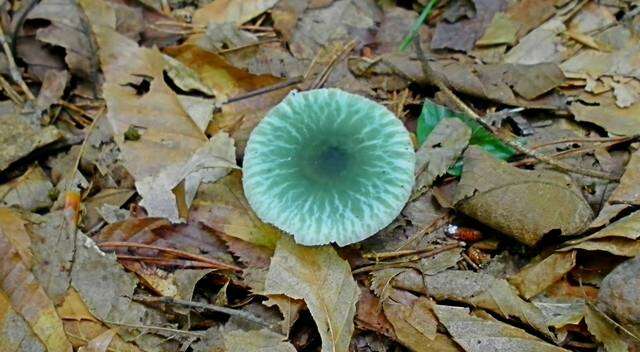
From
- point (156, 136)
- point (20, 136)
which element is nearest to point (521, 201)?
point (156, 136)

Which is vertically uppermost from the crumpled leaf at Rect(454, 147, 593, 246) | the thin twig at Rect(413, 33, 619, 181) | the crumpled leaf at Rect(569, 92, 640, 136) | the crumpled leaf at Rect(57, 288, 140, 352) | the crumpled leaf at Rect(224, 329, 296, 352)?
the crumpled leaf at Rect(569, 92, 640, 136)

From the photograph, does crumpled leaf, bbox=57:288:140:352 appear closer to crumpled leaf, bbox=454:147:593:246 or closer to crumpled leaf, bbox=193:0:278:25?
crumpled leaf, bbox=454:147:593:246

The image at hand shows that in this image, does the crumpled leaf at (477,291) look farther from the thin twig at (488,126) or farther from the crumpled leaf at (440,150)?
the thin twig at (488,126)

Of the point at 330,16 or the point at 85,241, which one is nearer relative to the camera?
the point at 85,241

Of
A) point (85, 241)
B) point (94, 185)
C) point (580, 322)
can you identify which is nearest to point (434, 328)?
point (580, 322)

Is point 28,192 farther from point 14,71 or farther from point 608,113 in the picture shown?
point 608,113

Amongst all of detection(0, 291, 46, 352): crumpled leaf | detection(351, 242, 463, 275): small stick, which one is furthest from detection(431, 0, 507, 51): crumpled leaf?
detection(0, 291, 46, 352): crumpled leaf

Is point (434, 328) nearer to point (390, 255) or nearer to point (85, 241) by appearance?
point (390, 255)
